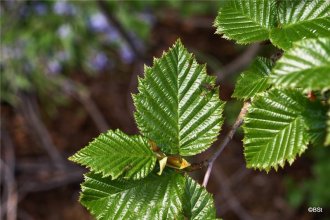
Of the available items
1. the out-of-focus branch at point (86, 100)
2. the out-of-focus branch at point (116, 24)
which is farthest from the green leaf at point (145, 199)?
the out-of-focus branch at point (86, 100)

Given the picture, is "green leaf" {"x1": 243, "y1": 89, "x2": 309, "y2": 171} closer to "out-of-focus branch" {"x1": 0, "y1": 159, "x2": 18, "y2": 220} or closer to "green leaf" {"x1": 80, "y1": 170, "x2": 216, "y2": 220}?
"green leaf" {"x1": 80, "y1": 170, "x2": 216, "y2": 220}

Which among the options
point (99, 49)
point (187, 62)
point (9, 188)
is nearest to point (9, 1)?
point (99, 49)

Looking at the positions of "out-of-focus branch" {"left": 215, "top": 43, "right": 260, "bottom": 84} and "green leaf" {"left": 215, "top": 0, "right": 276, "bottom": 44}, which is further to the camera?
"out-of-focus branch" {"left": 215, "top": 43, "right": 260, "bottom": 84}

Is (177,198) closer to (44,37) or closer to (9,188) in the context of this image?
(44,37)

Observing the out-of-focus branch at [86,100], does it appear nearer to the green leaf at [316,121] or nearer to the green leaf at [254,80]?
the green leaf at [254,80]

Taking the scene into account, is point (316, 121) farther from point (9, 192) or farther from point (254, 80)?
point (9, 192)

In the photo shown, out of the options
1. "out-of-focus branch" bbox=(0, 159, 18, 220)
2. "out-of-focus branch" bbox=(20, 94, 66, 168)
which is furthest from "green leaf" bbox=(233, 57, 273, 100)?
"out-of-focus branch" bbox=(0, 159, 18, 220)
